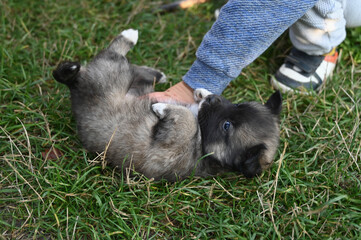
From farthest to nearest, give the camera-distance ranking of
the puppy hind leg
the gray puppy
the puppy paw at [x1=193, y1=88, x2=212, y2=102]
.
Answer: the puppy hind leg
the puppy paw at [x1=193, y1=88, x2=212, y2=102]
the gray puppy

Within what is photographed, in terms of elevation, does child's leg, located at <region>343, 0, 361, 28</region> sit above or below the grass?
above

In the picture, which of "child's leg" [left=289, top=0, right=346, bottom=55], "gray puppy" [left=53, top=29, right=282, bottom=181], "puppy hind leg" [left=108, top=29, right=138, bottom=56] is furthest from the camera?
"puppy hind leg" [left=108, top=29, right=138, bottom=56]

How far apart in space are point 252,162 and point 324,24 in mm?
1871

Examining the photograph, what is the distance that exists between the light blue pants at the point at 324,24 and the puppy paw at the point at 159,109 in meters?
1.81

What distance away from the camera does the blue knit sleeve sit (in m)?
3.35

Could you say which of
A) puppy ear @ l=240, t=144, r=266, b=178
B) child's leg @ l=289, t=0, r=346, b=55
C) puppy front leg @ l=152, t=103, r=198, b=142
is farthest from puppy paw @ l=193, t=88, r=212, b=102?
child's leg @ l=289, t=0, r=346, b=55

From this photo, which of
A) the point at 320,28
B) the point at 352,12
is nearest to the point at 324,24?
the point at 320,28

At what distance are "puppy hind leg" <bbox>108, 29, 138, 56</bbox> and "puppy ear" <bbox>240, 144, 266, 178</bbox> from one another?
177 centimetres

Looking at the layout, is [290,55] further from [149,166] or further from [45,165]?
[45,165]

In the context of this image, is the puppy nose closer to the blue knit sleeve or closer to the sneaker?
the blue knit sleeve

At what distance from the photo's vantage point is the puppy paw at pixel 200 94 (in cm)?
363

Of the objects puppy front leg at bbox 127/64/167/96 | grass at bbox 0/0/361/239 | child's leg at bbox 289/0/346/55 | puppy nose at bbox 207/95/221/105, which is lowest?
grass at bbox 0/0/361/239

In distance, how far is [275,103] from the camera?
346 centimetres

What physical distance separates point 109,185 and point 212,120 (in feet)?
3.57
